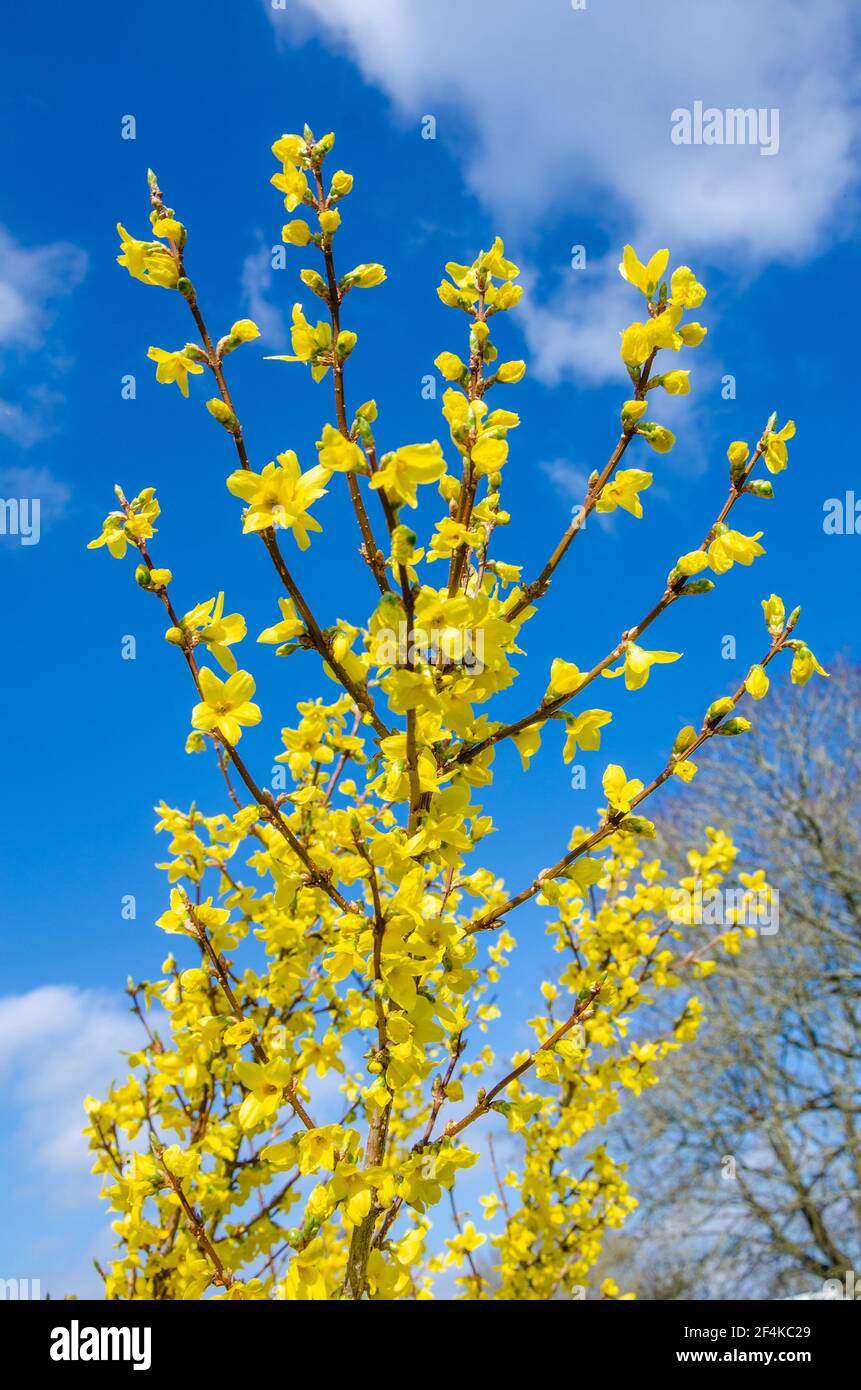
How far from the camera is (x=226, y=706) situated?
1.78 m

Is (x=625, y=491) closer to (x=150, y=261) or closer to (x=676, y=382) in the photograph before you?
(x=676, y=382)

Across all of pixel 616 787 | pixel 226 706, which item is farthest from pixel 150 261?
pixel 616 787

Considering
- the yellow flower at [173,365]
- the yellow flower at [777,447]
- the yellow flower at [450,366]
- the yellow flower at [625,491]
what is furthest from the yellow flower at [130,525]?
the yellow flower at [777,447]

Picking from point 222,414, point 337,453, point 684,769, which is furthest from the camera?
point 684,769

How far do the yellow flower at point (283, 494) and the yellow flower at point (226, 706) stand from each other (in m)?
0.33

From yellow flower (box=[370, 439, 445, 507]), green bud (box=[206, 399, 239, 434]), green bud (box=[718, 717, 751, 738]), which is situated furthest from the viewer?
green bud (box=[718, 717, 751, 738])

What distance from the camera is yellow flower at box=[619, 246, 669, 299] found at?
1782mm

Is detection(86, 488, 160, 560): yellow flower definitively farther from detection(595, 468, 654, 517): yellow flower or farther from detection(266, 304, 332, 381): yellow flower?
detection(595, 468, 654, 517): yellow flower

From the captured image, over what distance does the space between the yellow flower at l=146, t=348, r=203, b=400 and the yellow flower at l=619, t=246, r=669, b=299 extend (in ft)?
3.04

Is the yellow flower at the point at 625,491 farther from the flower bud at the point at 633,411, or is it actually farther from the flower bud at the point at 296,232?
the flower bud at the point at 296,232

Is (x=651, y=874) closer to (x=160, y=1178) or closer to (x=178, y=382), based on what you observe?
(x=160, y=1178)

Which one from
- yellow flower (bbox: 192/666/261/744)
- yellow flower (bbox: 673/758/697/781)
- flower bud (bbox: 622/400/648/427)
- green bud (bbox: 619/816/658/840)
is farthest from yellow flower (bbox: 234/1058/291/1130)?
flower bud (bbox: 622/400/648/427)

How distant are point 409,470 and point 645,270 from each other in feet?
2.41

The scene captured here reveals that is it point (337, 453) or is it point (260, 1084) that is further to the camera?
point (260, 1084)
